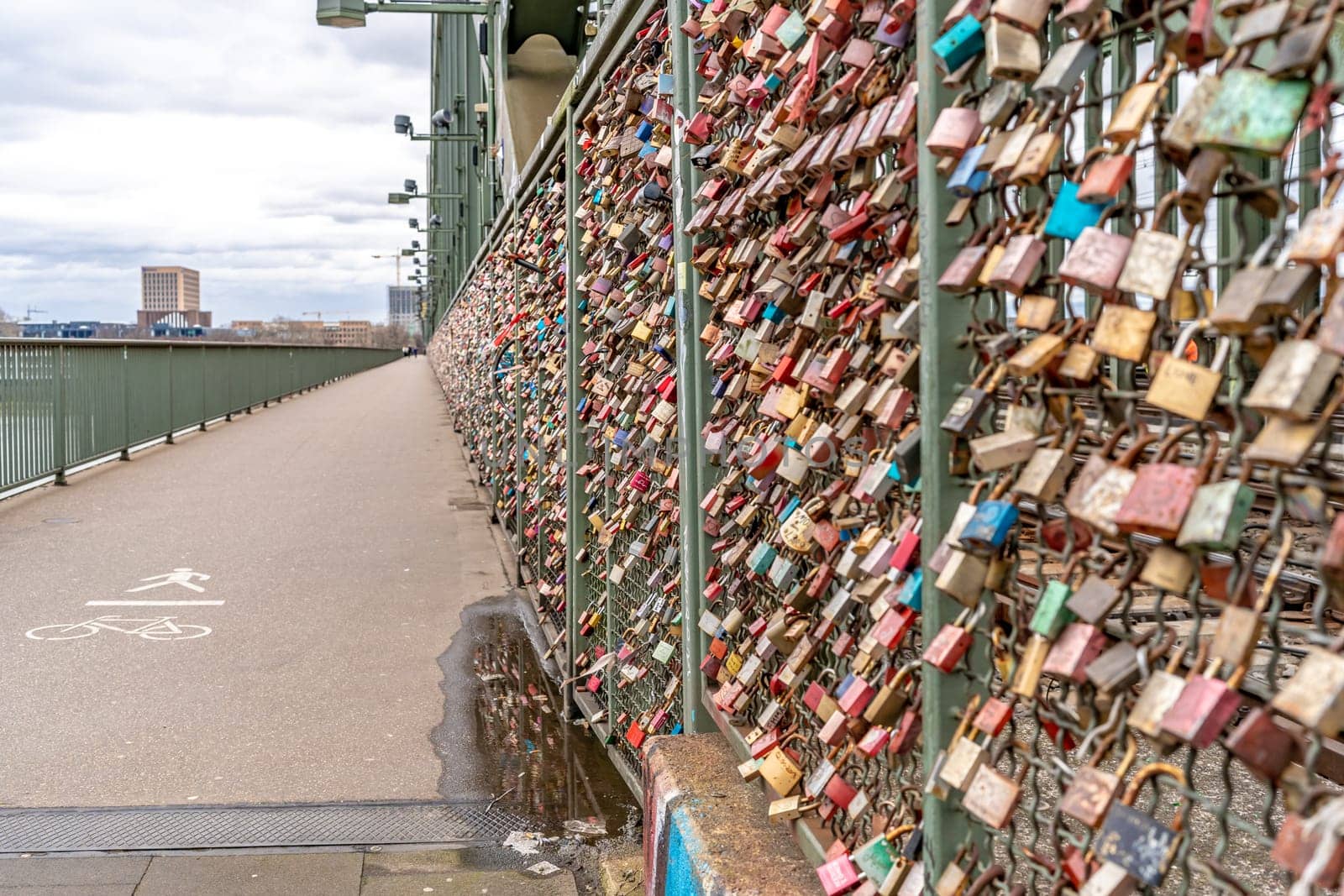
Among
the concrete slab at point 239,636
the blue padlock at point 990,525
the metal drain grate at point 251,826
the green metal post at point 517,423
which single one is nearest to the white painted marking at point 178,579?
the concrete slab at point 239,636

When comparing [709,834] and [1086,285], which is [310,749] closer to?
[709,834]

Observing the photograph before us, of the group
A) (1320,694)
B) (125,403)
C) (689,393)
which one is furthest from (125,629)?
(125,403)

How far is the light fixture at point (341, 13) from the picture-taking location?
12.7 m

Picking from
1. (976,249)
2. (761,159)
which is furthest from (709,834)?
(976,249)

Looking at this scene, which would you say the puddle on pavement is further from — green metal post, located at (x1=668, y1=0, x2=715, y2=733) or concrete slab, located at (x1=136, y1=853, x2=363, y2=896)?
green metal post, located at (x1=668, y1=0, x2=715, y2=733)

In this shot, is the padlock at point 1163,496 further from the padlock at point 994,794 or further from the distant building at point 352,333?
the distant building at point 352,333

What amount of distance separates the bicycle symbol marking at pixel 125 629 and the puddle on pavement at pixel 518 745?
136 centimetres

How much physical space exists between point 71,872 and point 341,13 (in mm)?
11137

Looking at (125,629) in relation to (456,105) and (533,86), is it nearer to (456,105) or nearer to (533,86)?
(533,86)

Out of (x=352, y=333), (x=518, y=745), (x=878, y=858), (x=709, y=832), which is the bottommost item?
(x=518, y=745)

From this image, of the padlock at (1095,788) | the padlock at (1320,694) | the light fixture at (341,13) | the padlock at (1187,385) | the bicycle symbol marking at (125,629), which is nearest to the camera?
the padlock at (1320,694)

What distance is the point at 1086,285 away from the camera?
1084mm

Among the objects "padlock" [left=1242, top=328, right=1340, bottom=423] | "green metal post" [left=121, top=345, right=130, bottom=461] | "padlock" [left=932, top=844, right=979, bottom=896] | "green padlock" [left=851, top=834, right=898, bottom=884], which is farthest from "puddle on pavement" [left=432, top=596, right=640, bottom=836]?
"green metal post" [left=121, top=345, right=130, bottom=461]

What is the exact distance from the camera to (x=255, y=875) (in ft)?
10.8
